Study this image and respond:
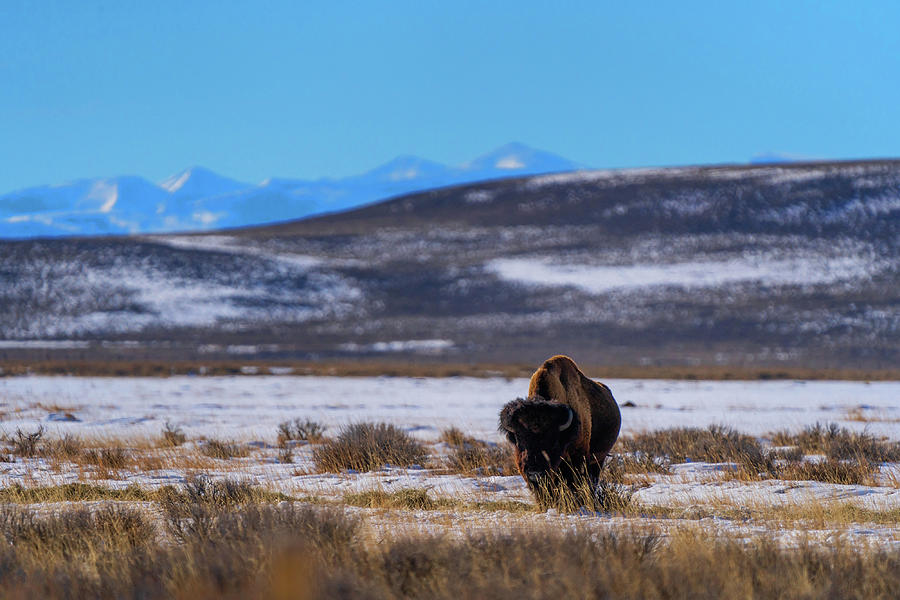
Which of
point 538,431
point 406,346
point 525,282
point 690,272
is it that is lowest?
point 406,346

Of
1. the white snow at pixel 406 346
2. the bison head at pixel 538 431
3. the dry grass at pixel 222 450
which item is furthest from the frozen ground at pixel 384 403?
the white snow at pixel 406 346

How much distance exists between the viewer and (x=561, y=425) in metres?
8.21

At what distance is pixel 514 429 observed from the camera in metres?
8.24

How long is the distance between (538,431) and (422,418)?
47.5 ft

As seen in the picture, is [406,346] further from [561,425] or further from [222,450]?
[561,425]

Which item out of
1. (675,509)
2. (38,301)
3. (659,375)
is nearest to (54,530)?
(675,509)

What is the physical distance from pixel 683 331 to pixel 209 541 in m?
62.3

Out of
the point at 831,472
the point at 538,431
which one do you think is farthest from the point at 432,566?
the point at 831,472

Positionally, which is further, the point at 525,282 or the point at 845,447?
the point at 525,282

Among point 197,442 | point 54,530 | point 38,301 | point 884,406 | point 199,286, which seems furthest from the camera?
point 199,286

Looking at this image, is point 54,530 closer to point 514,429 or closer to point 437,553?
point 437,553

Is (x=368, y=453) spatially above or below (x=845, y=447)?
above

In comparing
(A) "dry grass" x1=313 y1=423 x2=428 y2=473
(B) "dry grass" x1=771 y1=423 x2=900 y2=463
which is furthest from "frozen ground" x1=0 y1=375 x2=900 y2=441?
(A) "dry grass" x1=313 y1=423 x2=428 y2=473

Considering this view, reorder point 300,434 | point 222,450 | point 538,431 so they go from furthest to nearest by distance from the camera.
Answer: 1. point 300,434
2. point 222,450
3. point 538,431
